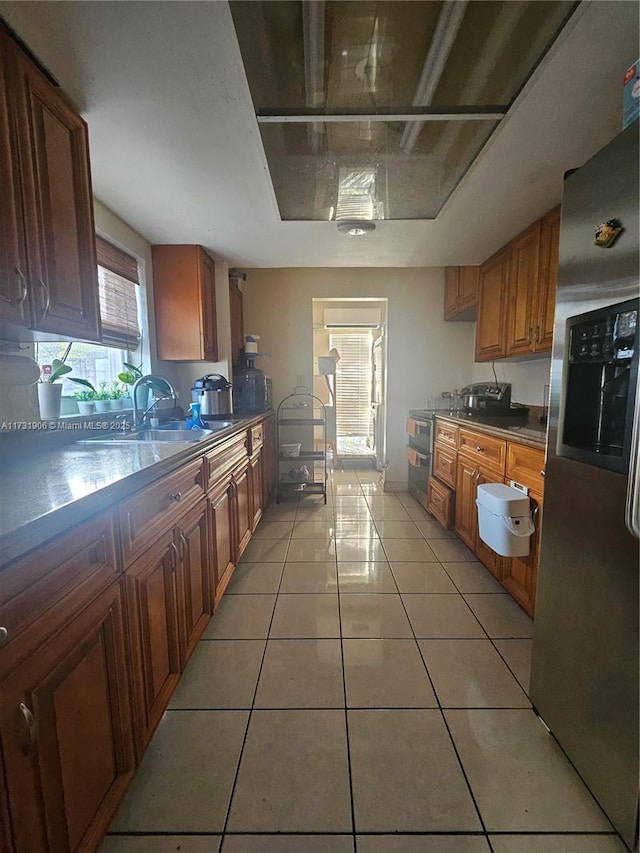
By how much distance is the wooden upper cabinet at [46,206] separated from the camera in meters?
1.03

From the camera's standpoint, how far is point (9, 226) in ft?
3.36

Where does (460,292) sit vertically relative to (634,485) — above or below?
above

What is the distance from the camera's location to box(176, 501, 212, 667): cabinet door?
4.25ft

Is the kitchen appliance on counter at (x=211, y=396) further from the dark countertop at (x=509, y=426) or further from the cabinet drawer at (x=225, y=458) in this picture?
the dark countertop at (x=509, y=426)

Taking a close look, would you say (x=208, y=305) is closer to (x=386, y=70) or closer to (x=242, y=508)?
(x=242, y=508)

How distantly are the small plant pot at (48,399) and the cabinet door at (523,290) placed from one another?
2.58 metres

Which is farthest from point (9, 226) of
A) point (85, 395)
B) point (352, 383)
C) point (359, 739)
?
point (352, 383)

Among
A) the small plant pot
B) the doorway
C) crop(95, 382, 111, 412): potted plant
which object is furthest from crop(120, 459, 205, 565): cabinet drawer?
the doorway

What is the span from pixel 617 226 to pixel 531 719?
1.52 m

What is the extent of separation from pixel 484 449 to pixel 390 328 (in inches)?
76.9

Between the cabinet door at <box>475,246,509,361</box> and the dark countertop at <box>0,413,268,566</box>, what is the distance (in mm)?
2301

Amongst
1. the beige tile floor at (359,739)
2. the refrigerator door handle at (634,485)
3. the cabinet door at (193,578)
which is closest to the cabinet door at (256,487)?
the beige tile floor at (359,739)

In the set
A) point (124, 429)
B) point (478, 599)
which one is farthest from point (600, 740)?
point (124, 429)

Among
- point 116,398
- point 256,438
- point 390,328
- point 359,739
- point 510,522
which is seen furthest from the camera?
point 390,328
